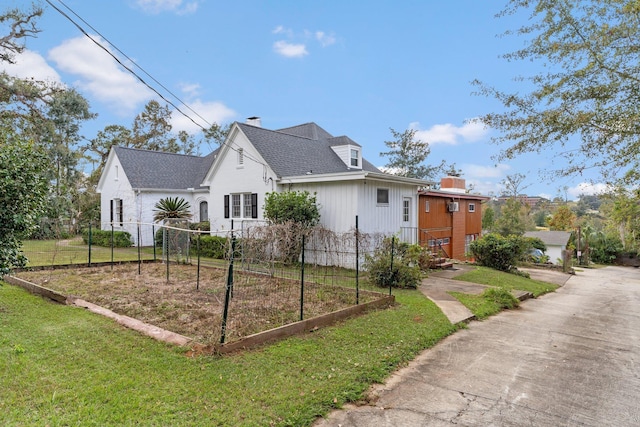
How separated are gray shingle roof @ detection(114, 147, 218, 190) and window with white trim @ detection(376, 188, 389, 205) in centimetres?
1251

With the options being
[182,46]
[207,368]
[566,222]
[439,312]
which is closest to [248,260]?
[207,368]

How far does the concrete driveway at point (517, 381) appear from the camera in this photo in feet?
11.4

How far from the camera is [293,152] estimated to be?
16.5 meters

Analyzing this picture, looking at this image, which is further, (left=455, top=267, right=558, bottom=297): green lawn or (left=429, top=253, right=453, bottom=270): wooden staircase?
(left=429, top=253, right=453, bottom=270): wooden staircase

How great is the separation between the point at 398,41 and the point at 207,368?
11418 millimetres

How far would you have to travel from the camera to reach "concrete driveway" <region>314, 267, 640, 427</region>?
11.4 ft

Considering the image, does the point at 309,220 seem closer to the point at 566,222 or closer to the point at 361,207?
the point at 361,207

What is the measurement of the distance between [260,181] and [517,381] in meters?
12.2

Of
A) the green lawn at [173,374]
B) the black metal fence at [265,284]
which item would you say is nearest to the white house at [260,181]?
the black metal fence at [265,284]

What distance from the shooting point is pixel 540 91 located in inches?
231

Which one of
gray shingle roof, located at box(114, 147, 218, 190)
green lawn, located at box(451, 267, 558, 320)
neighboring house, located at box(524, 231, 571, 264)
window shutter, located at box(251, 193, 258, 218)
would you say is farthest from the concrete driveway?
neighboring house, located at box(524, 231, 571, 264)

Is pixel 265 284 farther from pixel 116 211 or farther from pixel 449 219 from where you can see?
pixel 116 211

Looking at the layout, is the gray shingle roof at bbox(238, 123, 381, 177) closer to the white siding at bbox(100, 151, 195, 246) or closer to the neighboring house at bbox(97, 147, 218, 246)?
the neighboring house at bbox(97, 147, 218, 246)

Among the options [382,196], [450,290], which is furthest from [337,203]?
[450,290]
